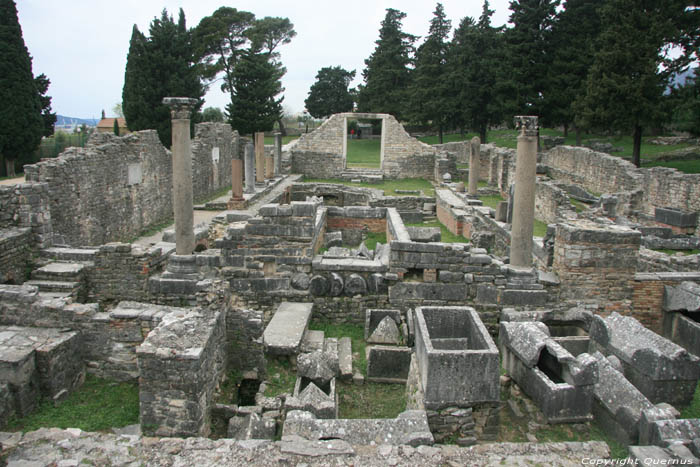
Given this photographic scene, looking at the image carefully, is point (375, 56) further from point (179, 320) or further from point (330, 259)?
point (179, 320)

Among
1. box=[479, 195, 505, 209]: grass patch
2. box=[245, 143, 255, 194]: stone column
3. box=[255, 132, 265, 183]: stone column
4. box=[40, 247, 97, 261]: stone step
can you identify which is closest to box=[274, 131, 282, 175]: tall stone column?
box=[255, 132, 265, 183]: stone column

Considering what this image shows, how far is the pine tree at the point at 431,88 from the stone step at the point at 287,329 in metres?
31.6

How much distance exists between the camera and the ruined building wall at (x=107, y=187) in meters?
11.9

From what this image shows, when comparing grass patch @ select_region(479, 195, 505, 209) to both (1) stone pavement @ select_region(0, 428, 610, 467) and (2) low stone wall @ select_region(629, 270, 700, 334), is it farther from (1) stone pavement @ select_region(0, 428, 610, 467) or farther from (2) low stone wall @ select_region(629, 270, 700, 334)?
(1) stone pavement @ select_region(0, 428, 610, 467)

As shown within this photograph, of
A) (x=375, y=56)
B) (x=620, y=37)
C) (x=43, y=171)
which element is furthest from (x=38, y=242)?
(x=375, y=56)

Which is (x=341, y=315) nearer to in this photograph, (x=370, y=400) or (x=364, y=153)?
(x=370, y=400)

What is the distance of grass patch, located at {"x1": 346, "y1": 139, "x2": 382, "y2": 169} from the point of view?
33.0 meters

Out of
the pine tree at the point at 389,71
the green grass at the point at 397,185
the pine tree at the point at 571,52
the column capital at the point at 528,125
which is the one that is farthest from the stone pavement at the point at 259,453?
the pine tree at the point at 389,71

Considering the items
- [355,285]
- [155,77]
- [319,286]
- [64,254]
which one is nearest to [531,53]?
[155,77]

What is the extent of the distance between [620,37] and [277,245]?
21.0 m

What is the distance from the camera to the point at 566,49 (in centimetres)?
3039

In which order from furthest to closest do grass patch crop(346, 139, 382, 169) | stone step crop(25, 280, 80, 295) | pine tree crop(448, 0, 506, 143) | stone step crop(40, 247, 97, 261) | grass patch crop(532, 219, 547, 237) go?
pine tree crop(448, 0, 506, 143), grass patch crop(346, 139, 382, 169), grass patch crop(532, 219, 547, 237), stone step crop(40, 247, 97, 261), stone step crop(25, 280, 80, 295)

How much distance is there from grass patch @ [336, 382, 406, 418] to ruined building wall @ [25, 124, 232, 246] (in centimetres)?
767

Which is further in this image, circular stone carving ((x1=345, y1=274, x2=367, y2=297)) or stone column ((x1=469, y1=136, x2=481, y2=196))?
stone column ((x1=469, y1=136, x2=481, y2=196))
